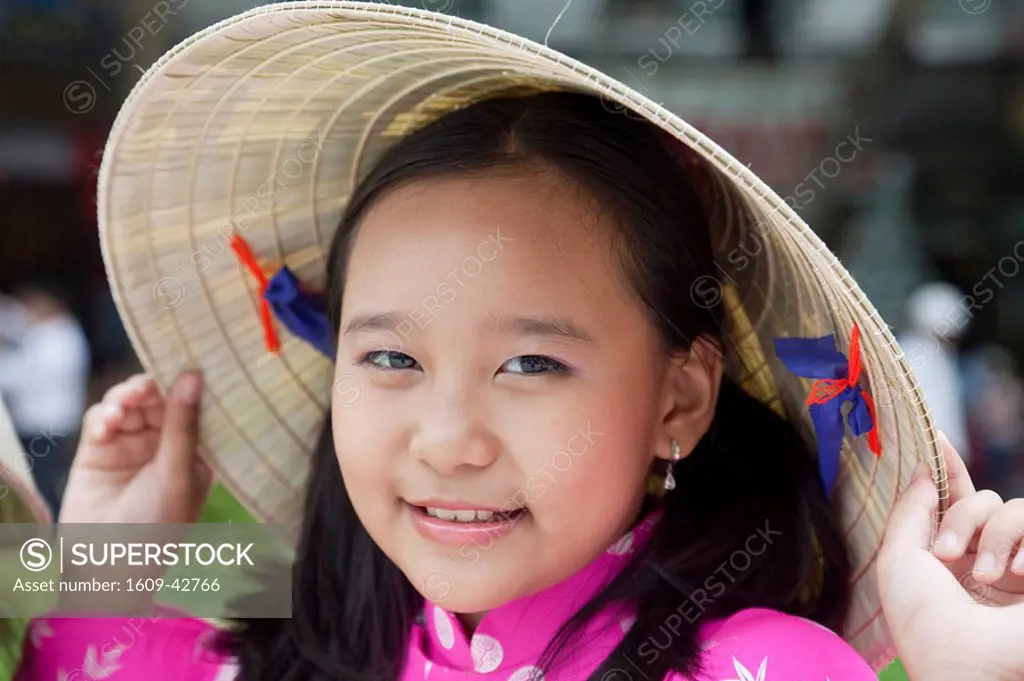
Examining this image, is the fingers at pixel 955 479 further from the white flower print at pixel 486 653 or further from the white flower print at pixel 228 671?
the white flower print at pixel 228 671

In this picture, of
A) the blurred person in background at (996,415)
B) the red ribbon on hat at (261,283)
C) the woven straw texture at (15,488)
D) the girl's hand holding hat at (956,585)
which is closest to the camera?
the girl's hand holding hat at (956,585)

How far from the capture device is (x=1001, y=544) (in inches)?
→ 36.5

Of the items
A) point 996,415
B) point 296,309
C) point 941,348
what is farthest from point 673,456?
point 996,415

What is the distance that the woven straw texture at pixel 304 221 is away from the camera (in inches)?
39.6

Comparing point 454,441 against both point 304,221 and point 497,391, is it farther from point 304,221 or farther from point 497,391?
point 304,221

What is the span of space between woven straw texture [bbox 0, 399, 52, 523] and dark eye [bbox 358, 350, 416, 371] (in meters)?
0.46

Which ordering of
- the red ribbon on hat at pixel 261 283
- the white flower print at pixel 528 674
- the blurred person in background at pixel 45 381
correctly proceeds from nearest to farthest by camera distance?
the white flower print at pixel 528 674, the red ribbon on hat at pixel 261 283, the blurred person in background at pixel 45 381

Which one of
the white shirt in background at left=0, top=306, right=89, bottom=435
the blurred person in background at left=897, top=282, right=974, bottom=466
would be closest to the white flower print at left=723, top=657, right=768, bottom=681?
the blurred person in background at left=897, top=282, right=974, bottom=466

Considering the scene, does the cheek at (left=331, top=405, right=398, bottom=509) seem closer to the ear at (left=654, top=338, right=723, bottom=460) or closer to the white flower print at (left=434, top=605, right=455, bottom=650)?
the white flower print at (left=434, top=605, right=455, bottom=650)

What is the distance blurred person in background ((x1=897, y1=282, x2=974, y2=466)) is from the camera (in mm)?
3988

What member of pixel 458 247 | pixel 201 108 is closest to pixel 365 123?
pixel 201 108

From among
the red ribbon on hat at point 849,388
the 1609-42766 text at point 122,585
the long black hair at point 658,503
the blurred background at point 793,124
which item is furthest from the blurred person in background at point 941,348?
the 1609-42766 text at point 122,585

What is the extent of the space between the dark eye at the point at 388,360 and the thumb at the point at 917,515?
467 millimetres

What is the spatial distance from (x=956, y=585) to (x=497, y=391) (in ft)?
1.38
